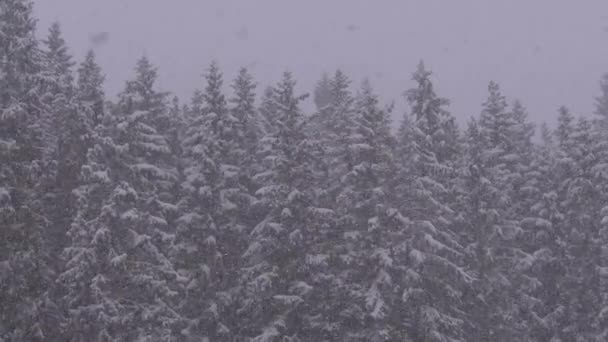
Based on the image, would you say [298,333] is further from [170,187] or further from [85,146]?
[85,146]

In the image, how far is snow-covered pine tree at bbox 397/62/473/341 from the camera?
2566 centimetres

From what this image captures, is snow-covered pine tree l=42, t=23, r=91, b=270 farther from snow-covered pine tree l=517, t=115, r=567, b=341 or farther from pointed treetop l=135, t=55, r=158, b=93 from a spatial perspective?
snow-covered pine tree l=517, t=115, r=567, b=341

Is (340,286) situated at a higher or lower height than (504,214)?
lower

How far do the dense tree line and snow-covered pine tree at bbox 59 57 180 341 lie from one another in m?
0.08

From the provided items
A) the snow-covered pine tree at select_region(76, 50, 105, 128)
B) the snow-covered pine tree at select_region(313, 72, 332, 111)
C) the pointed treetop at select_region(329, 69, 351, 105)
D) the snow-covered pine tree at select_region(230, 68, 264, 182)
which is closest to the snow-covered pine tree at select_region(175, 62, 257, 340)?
the snow-covered pine tree at select_region(230, 68, 264, 182)

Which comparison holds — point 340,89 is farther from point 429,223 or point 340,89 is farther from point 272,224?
point 272,224

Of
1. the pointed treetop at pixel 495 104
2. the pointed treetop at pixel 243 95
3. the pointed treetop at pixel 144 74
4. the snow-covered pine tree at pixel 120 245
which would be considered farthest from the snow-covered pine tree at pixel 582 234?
the pointed treetop at pixel 144 74

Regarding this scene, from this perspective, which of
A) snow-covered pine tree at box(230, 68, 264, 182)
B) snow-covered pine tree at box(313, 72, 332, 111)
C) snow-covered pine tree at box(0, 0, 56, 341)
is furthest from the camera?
snow-covered pine tree at box(313, 72, 332, 111)

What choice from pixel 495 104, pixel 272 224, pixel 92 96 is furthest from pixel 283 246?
pixel 495 104

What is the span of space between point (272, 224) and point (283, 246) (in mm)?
971

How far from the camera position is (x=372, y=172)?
87.0 ft

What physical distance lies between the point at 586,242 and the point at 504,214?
13.2ft

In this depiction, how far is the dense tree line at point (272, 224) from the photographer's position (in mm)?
23094

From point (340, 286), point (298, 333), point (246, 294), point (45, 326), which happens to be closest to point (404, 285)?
point (340, 286)
